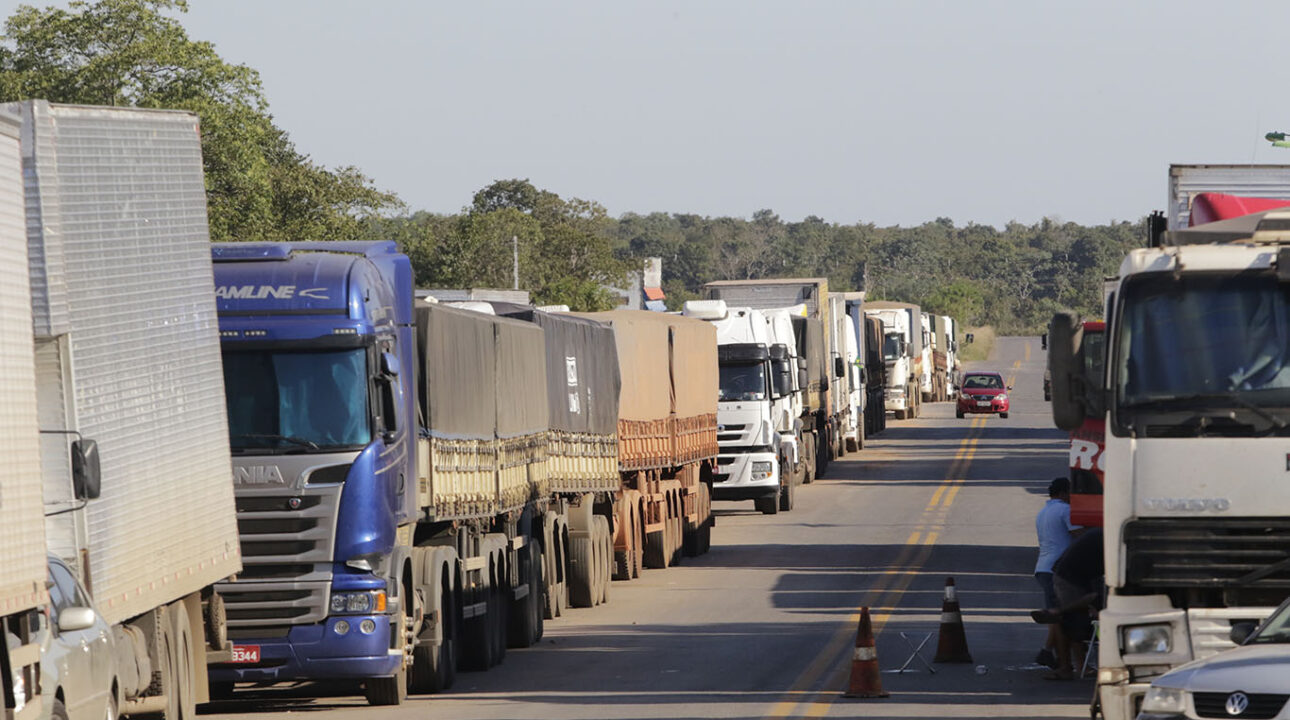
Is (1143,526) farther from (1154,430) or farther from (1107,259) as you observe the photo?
(1107,259)

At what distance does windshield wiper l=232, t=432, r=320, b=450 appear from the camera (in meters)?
14.9

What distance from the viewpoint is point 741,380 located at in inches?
1428

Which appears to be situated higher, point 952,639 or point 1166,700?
point 1166,700

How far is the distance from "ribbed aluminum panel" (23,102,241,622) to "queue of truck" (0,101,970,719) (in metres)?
0.02

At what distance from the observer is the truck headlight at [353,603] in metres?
15.0

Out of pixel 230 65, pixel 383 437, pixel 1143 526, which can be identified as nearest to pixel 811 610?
pixel 383 437

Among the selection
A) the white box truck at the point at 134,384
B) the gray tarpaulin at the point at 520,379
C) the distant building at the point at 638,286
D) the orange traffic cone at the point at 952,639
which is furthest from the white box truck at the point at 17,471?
the distant building at the point at 638,286

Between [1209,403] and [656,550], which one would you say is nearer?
[1209,403]

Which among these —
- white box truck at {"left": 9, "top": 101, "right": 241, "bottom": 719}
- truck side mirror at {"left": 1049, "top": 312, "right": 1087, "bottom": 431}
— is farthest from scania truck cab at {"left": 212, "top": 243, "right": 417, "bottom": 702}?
truck side mirror at {"left": 1049, "top": 312, "right": 1087, "bottom": 431}

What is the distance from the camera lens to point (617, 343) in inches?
1038

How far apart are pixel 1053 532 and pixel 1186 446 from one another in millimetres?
5976

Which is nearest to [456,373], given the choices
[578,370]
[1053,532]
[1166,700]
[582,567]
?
[1053,532]

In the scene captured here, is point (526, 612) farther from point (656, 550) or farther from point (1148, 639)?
point (1148, 639)

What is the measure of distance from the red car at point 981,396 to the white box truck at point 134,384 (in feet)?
206
